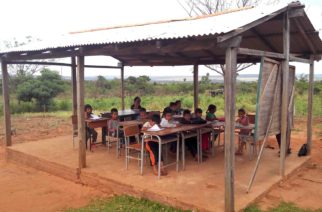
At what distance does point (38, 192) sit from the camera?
6.04 metres

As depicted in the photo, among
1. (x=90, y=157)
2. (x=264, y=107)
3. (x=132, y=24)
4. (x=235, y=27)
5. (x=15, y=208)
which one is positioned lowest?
(x=15, y=208)

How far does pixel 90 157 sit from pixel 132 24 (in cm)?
323

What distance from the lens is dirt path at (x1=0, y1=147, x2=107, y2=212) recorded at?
5387mm

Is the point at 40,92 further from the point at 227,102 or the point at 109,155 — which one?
the point at 227,102

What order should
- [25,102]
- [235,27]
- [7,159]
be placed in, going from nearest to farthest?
[235,27] → [7,159] → [25,102]

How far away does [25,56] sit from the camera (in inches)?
307

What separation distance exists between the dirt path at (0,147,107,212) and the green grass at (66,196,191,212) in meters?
0.32

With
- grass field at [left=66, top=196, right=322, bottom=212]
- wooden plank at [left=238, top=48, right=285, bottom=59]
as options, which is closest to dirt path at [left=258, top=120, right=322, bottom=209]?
grass field at [left=66, top=196, right=322, bottom=212]

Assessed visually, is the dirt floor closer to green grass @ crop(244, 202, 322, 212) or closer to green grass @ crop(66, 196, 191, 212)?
green grass @ crop(244, 202, 322, 212)

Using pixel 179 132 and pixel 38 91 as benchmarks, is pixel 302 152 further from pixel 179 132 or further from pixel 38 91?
pixel 38 91

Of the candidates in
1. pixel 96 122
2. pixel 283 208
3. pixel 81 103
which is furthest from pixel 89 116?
pixel 283 208

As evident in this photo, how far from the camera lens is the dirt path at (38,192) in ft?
17.7

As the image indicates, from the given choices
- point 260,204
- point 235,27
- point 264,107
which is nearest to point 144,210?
point 260,204

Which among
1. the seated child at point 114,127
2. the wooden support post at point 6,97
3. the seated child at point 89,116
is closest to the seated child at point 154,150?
the seated child at point 114,127
